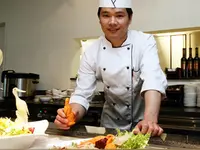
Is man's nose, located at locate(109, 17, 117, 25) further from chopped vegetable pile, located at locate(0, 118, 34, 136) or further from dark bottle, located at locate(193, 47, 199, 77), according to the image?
dark bottle, located at locate(193, 47, 199, 77)

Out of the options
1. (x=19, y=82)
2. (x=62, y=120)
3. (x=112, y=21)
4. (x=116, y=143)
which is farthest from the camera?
(x=19, y=82)

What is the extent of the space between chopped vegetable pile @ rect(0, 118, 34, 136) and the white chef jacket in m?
0.75

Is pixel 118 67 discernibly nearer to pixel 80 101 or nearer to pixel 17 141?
pixel 80 101

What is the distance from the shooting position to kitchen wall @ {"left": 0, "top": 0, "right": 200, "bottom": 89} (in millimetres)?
2812

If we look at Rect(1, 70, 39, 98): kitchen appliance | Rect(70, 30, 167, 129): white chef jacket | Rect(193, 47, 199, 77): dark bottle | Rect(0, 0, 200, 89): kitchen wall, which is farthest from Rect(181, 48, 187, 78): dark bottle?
Rect(1, 70, 39, 98): kitchen appliance

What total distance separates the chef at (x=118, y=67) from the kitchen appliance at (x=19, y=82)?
187cm

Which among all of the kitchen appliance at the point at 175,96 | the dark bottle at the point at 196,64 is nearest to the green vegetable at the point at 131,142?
the kitchen appliance at the point at 175,96

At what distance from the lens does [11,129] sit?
0.83m

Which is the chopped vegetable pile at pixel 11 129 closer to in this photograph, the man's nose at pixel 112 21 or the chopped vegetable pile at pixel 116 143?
the chopped vegetable pile at pixel 116 143

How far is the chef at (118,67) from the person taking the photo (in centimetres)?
154

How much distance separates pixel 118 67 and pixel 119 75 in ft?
0.16

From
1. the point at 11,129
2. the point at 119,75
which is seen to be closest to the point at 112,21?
the point at 119,75

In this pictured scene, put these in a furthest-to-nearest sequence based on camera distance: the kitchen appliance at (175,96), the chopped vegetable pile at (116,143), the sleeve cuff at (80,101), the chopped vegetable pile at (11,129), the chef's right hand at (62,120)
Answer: the kitchen appliance at (175,96) → the sleeve cuff at (80,101) → the chef's right hand at (62,120) → the chopped vegetable pile at (11,129) → the chopped vegetable pile at (116,143)

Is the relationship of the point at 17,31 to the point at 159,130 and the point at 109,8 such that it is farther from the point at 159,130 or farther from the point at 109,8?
the point at 159,130
